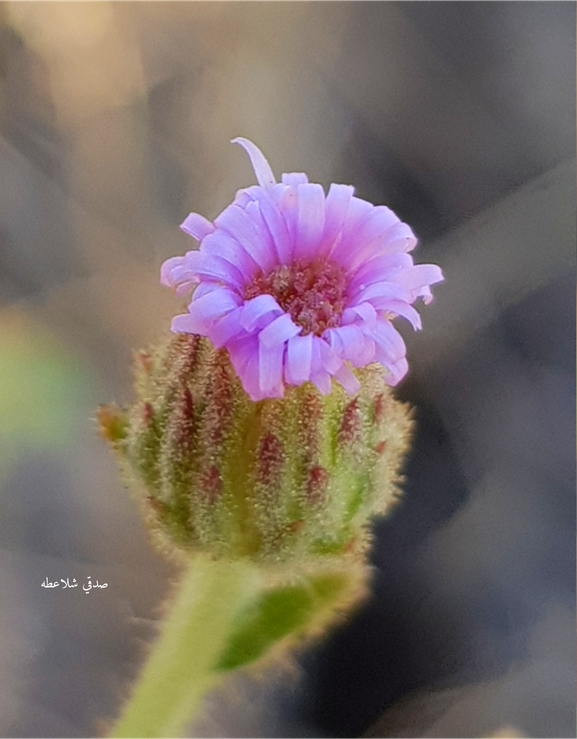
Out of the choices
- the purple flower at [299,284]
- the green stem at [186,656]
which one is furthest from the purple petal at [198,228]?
the green stem at [186,656]

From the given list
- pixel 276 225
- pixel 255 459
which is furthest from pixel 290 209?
pixel 255 459

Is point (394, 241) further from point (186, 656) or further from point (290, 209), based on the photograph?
point (186, 656)

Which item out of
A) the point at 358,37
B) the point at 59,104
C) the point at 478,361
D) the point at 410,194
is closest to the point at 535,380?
the point at 478,361

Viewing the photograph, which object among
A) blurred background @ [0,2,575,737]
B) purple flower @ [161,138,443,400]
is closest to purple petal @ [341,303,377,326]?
purple flower @ [161,138,443,400]

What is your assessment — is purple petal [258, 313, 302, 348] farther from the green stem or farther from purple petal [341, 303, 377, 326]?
the green stem

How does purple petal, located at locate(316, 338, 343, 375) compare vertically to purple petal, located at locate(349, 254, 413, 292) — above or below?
below

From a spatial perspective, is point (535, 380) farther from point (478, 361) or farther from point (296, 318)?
point (296, 318)
